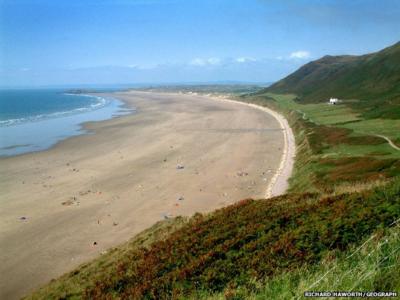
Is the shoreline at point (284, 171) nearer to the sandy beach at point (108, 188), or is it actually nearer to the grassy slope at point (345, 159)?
the sandy beach at point (108, 188)

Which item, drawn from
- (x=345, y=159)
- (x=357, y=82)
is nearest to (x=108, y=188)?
(x=345, y=159)

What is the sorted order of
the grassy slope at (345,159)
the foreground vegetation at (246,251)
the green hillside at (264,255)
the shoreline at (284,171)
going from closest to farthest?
the green hillside at (264,255), the foreground vegetation at (246,251), the grassy slope at (345,159), the shoreline at (284,171)

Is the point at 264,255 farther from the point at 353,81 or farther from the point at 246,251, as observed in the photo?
the point at 353,81

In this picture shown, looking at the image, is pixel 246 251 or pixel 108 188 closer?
pixel 246 251

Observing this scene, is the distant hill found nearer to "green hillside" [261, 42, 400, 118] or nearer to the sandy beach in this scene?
"green hillside" [261, 42, 400, 118]

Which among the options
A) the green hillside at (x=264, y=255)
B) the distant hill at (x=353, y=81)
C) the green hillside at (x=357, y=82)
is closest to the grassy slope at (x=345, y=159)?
the green hillside at (x=264, y=255)

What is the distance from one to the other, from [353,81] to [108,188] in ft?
348

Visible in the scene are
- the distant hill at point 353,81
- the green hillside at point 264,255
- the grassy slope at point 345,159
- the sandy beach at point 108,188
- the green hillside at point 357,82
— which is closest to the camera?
the green hillside at point 264,255

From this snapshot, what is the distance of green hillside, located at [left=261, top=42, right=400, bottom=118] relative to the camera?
281 feet

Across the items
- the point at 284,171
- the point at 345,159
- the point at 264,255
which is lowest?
the point at 284,171

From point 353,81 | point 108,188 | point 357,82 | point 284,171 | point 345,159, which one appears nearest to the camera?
point 345,159

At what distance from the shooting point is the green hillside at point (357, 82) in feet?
281

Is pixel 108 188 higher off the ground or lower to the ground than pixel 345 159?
lower

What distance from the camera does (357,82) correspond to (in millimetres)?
120688
